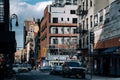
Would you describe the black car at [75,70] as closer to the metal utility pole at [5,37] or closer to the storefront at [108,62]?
the storefront at [108,62]

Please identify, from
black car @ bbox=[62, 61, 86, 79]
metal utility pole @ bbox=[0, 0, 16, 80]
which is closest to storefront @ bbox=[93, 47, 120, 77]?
black car @ bbox=[62, 61, 86, 79]

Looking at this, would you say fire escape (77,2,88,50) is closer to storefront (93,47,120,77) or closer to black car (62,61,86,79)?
storefront (93,47,120,77)

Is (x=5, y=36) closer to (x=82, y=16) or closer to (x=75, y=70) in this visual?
(x=75, y=70)

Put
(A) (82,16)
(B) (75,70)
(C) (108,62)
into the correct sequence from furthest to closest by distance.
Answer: (A) (82,16) < (C) (108,62) < (B) (75,70)

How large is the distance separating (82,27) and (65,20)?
4439 centimetres

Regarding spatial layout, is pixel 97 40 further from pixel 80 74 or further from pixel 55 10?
pixel 55 10

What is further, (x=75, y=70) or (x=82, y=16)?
(x=82, y=16)

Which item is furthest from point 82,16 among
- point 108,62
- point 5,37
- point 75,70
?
point 5,37

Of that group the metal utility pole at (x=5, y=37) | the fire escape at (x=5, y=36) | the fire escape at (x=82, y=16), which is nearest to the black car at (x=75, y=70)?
the metal utility pole at (x=5, y=37)

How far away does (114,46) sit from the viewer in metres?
50.4

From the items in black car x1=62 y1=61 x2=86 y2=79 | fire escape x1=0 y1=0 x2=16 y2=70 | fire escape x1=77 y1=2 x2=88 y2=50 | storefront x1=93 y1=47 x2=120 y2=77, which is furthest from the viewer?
fire escape x1=77 y1=2 x2=88 y2=50

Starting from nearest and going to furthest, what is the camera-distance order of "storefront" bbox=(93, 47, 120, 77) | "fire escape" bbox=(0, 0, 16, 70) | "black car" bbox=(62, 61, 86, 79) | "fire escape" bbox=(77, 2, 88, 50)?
"fire escape" bbox=(0, 0, 16, 70)
"black car" bbox=(62, 61, 86, 79)
"storefront" bbox=(93, 47, 120, 77)
"fire escape" bbox=(77, 2, 88, 50)

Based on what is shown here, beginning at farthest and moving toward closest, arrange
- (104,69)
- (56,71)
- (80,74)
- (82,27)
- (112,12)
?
(82,27) → (56,71) → (104,69) → (112,12) → (80,74)

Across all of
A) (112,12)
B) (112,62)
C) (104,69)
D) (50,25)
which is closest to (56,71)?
(104,69)
